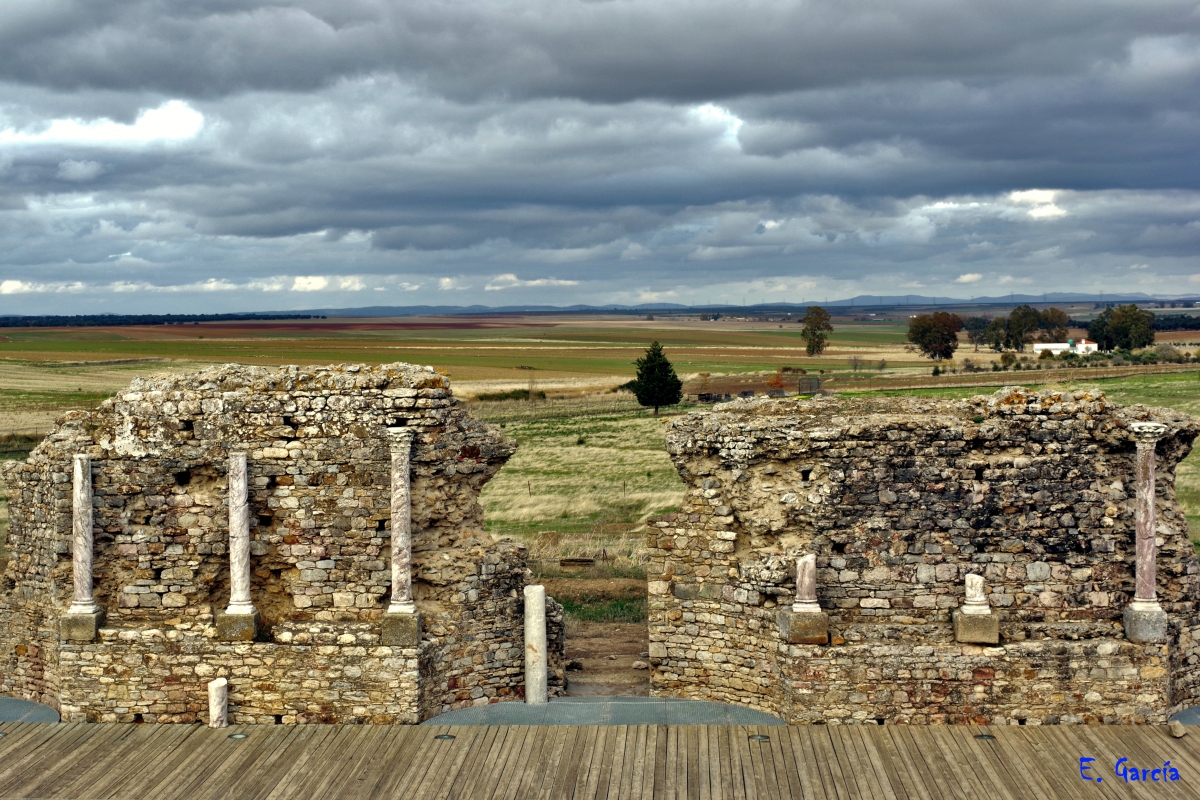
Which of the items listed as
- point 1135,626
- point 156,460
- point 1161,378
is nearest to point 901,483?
point 1135,626

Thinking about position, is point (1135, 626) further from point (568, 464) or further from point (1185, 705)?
point (568, 464)

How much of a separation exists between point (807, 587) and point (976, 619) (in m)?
2.05

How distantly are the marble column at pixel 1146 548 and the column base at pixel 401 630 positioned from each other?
8.67 metres

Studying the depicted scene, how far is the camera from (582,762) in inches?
452

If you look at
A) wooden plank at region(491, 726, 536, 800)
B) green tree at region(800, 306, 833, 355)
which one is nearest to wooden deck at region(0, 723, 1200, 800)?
wooden plank at region(491, 726, 536, 800)

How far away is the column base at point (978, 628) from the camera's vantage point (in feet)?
39.9

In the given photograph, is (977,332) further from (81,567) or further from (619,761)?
(81,567)

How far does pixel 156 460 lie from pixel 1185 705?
1327cm

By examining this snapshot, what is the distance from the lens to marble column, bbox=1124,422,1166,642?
12180 millimetres

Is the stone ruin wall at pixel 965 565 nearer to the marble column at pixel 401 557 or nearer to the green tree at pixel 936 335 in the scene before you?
the marble column at pixel 401 557

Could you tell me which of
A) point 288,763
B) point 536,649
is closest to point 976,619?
point 536,649

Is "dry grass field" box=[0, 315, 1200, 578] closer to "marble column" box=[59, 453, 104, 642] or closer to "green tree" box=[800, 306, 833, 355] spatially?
"green tree" box=[800, 306, 833, 355]

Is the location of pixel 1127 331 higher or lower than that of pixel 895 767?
higher

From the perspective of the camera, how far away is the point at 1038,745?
1174 cm
